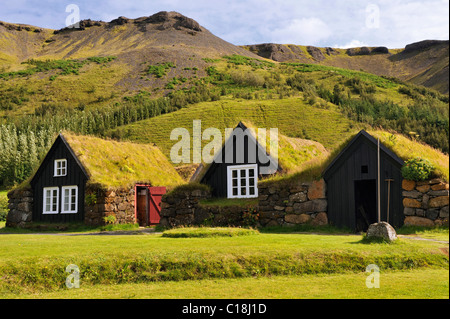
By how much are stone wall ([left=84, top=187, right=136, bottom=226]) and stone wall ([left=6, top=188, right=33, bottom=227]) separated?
16.7 feet

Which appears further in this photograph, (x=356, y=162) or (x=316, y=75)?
(x=316, y=75)

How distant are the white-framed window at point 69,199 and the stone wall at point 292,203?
43.2 feet

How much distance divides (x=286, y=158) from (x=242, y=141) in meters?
2.57

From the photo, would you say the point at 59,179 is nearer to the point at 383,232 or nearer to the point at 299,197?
the point at 299,197

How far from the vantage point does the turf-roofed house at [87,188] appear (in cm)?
2698

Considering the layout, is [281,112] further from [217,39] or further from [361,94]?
[217,39]

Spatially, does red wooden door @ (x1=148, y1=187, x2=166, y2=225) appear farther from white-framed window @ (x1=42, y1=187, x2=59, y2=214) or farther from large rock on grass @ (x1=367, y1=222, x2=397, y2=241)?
large rock on grass @ (x1=367, y1=222, x2=397, y2=241)

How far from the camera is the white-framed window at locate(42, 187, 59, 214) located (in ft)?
95.9

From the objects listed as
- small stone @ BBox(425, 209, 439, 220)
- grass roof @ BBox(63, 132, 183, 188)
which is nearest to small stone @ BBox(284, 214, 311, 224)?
small stone @ BBox(425, 209, 439, 220)

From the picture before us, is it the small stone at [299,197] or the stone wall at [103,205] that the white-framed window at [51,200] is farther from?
the small stone at [299,197]

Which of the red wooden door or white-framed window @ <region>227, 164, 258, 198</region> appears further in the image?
the red wooden door

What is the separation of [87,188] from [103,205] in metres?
1.55
